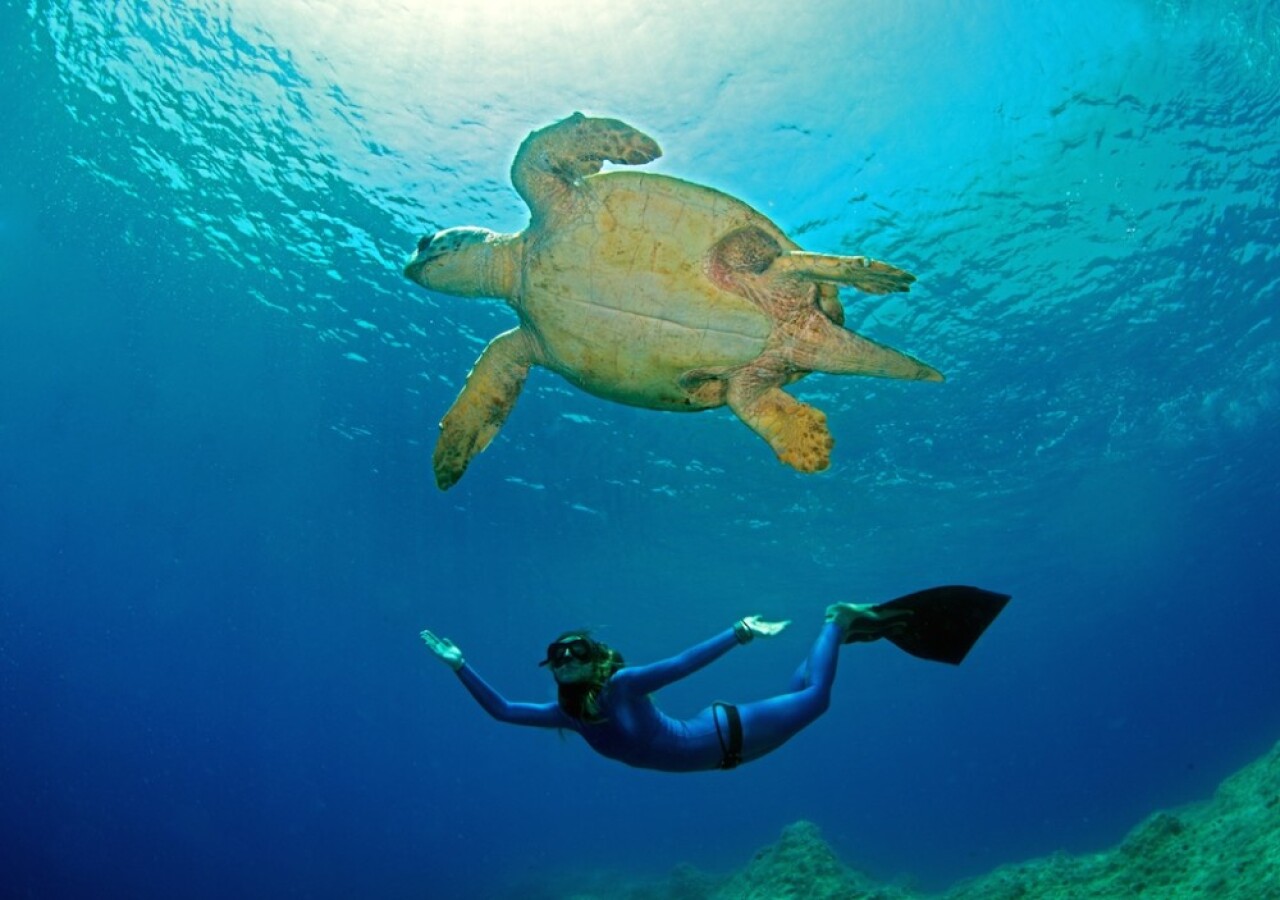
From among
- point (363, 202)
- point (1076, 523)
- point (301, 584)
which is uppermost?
point (301, 584)

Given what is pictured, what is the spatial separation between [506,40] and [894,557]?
98.9 ft

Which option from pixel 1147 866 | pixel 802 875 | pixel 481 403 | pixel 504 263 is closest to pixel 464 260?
pixel 504 263

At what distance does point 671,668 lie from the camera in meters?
5.30

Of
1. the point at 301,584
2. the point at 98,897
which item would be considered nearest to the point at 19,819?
the point at 98,897

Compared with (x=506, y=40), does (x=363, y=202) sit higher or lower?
higher

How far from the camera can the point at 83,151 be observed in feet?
45.6

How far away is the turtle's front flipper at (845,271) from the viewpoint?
14.2 ft

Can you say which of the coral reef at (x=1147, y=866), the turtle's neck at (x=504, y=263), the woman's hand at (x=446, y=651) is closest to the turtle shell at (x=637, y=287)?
the turtle's neck at (x=504, y=263)

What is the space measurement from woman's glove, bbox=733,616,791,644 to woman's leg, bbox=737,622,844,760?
20.7 inches

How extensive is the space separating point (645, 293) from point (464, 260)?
146cm

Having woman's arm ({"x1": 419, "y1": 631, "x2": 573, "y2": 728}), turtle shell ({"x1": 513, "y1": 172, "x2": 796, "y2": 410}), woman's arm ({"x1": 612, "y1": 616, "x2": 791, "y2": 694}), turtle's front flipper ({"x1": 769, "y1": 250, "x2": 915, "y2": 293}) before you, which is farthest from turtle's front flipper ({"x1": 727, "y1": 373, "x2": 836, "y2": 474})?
woman's arm ({"x1": 419, "y1": 631, "x2": 573, "y2": 728})

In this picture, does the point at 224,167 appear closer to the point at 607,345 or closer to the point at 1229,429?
the point at 607,345

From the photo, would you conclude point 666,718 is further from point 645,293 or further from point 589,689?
point 645,293

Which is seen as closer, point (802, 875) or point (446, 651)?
point (446, 651)
